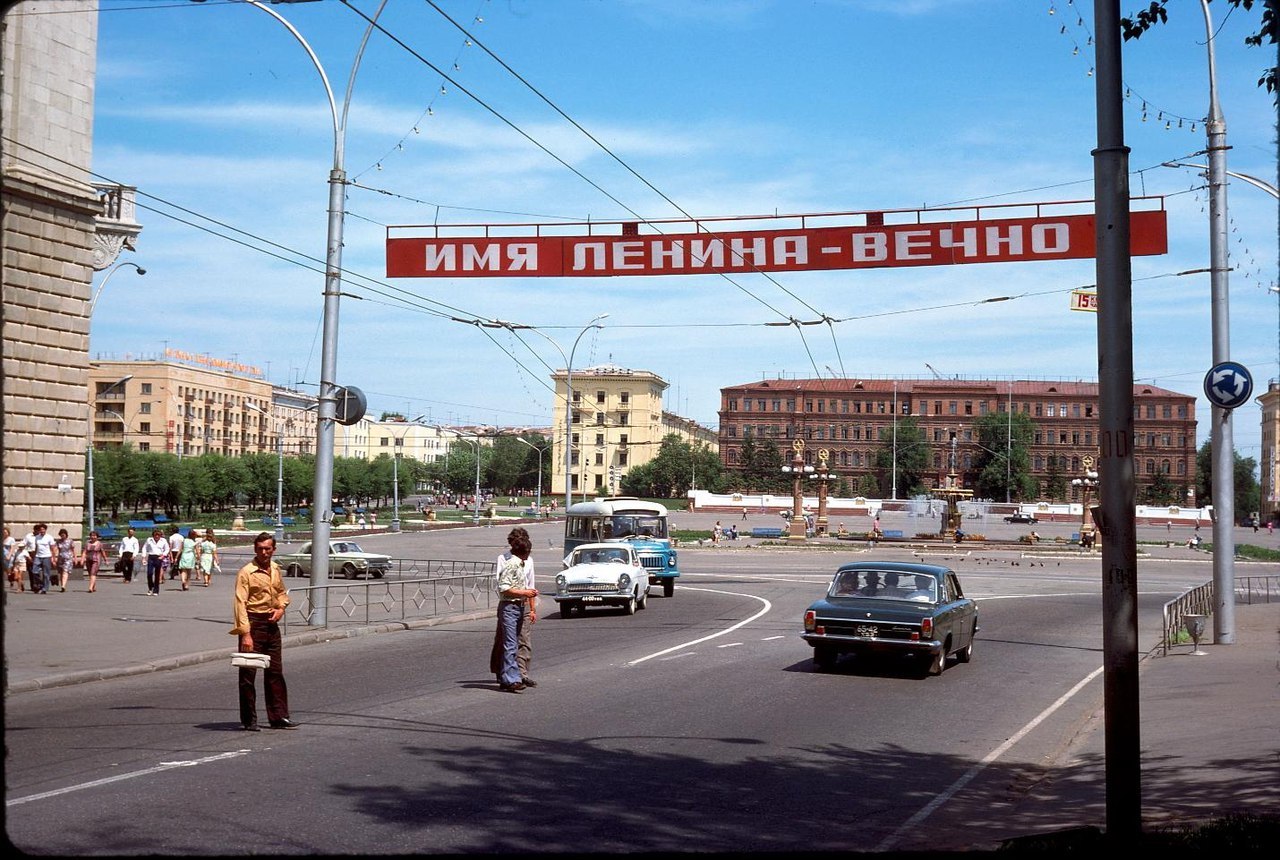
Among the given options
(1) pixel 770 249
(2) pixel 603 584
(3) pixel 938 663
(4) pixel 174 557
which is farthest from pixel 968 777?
(4) pixel 174 557

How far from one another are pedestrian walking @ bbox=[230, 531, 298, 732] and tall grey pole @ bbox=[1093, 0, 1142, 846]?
23.0ft

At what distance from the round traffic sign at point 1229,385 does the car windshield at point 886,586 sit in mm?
4923

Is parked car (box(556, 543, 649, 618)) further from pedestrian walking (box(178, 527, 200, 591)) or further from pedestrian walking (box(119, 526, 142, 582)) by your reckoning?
pedestrian walking (box(119, 526, 142, 582))

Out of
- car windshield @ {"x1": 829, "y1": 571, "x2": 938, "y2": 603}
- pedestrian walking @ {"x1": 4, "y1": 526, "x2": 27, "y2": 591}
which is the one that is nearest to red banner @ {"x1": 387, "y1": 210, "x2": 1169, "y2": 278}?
car windshield @ {"x1": 829, "y1": 571, "x2": 938, "y2": 603}

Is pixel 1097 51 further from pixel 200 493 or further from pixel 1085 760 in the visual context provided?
pixel 200 493

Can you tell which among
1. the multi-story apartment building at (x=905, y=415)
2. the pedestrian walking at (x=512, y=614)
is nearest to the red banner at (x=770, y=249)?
the pedestrian walking at (x=512, y=614)

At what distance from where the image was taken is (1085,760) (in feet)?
35.9

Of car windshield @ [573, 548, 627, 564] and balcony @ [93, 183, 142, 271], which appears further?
balcony @ [93, 183, 142, 271]

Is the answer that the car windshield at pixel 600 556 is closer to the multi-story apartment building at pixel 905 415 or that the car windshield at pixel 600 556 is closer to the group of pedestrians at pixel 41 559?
the group of pedestrians at pixel 41 559

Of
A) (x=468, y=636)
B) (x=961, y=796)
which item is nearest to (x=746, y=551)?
(x=468, y=636)

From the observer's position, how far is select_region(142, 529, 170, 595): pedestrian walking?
31266 mm

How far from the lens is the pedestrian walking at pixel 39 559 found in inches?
1179

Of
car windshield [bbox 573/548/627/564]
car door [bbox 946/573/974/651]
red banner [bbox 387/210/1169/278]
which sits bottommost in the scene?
car door [bbox 946/573/974/651]

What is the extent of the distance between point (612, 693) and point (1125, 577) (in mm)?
8407
